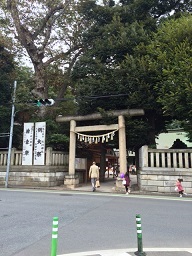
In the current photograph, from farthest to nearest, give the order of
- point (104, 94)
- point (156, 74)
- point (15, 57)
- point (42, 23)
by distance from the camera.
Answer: point (15, 57) < point (42, 23) < point (104, 94) < point (156, 74)

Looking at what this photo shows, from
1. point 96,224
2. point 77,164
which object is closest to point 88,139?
point 77,164

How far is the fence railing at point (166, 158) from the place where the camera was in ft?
47.0

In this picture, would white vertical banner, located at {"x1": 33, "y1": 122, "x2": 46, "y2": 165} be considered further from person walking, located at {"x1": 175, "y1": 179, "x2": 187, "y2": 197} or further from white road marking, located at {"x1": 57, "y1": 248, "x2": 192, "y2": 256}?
white road marking, located at {"x1": 57, "y1": 248, "x2": 192, "y2": 256}

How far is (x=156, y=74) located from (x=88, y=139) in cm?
606

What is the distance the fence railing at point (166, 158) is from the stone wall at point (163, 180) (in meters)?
0.41

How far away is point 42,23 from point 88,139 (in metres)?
11.1

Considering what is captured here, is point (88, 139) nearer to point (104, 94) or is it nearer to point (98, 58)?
point (104, 94)

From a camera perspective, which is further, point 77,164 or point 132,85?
point 77,164

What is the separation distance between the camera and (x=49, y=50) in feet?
75.5

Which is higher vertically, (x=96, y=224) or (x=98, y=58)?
(x=98, y=58)

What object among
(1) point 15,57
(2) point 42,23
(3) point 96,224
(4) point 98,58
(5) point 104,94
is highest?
(2) point 42,23

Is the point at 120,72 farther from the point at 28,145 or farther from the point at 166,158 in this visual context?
the point at 28,145

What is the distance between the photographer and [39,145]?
57.7 feet

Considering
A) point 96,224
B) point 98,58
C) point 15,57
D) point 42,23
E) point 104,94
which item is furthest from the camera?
point 15,57
